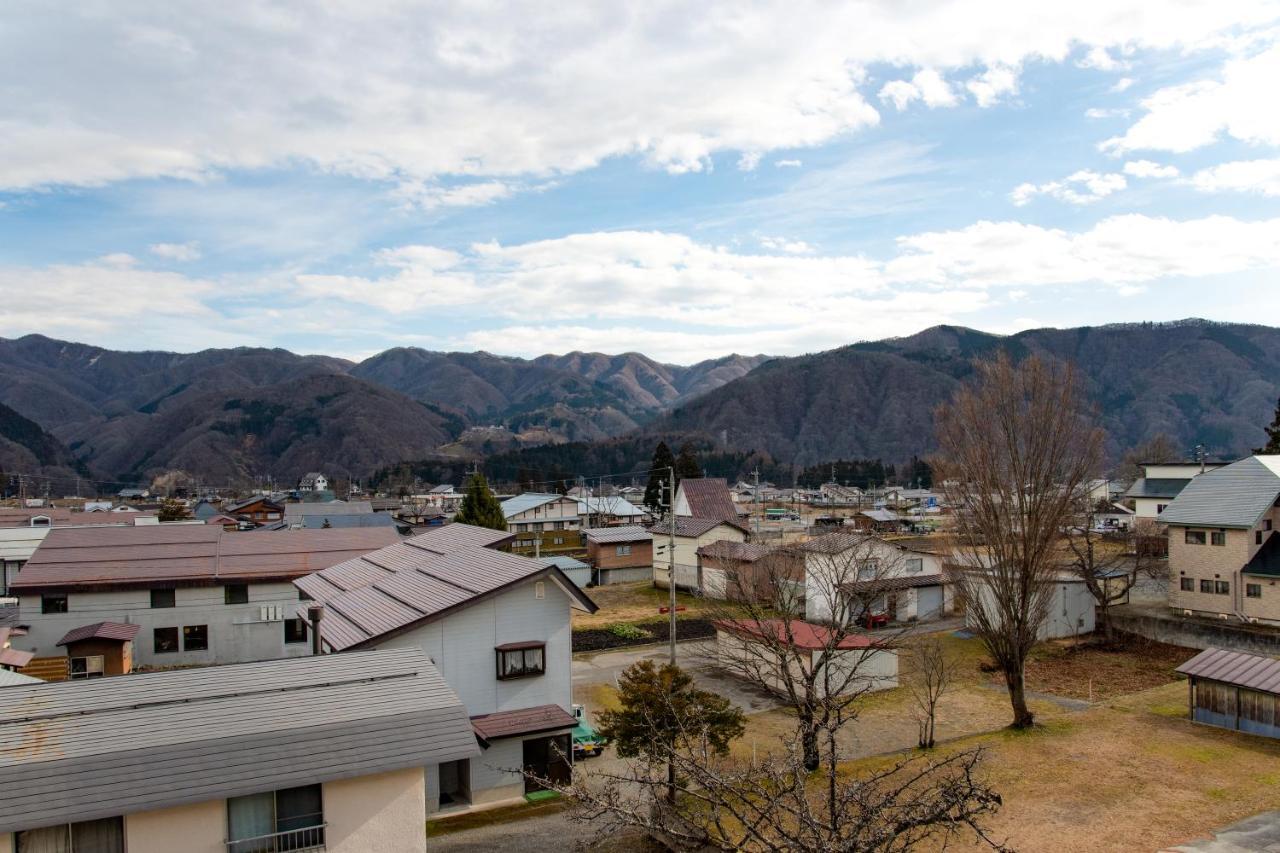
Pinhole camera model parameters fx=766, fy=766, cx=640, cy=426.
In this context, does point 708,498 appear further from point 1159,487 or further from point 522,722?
point 522,722

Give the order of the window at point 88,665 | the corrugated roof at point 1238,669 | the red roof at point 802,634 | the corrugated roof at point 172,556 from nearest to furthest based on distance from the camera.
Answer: the corrugated roof at point 1238,669
the red roof at point 802,634
the window at point 88,665
the corrugated roof at point 172,556

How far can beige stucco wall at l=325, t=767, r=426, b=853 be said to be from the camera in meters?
9.90

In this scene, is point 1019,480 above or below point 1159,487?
above

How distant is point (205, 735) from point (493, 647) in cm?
706

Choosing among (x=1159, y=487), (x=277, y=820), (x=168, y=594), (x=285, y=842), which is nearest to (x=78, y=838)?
(x=277, y=820)

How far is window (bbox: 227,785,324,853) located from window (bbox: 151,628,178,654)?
19.9 meters

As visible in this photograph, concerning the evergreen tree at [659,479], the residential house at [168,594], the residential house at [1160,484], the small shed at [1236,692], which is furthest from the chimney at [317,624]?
the residential house at [1160,484]

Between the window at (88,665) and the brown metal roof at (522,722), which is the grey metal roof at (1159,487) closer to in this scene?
the brown metal roof at (522,722)

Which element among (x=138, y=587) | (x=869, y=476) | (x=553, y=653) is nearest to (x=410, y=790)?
(x=553, y=653)

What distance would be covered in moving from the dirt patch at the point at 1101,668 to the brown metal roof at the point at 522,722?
15.2 m

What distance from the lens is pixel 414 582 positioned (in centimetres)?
1883

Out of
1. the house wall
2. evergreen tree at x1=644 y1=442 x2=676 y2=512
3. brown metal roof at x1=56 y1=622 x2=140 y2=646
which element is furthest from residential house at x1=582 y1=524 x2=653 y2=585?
brown metal roof at x1=56 y1=622 x2=140 y2=646

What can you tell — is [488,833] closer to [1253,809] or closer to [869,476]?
[1253,809]

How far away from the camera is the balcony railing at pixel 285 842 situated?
9.45m
